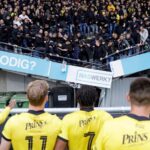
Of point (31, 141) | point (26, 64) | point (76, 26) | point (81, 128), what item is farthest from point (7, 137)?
point (76, 26)

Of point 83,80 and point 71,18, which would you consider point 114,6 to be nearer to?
point 71,18

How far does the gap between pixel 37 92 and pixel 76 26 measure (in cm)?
1670

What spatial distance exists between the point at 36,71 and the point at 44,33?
65.9 inches

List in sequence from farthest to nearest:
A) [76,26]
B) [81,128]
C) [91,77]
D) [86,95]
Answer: [76,26] < [91,77] < [81,128] < [86,95]

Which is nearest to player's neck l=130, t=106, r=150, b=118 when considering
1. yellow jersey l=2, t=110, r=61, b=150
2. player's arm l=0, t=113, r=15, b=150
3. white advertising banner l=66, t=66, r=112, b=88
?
yellow jersey l=2, t=110, r=61, b=150

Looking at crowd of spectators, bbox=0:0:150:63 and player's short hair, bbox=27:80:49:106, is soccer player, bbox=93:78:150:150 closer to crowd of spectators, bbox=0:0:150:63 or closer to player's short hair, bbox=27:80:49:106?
player's short hair, bbox=27:80:49:106

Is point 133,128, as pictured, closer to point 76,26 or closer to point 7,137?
point 7,137

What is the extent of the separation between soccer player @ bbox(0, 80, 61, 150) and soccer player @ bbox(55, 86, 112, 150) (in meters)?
0.10

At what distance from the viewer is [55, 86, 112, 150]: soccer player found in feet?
12.6

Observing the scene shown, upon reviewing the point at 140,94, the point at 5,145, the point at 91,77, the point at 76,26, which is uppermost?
the point at 76,26

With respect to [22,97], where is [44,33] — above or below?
above

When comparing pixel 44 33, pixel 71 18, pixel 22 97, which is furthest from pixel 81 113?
pixel 71 18

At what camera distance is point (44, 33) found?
1823 cm

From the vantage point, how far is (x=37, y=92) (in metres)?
3.59
